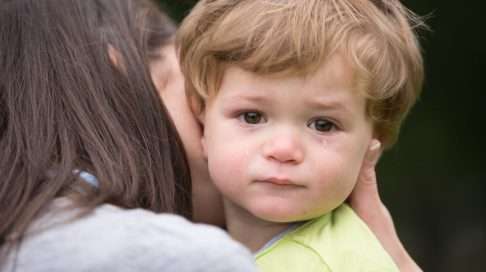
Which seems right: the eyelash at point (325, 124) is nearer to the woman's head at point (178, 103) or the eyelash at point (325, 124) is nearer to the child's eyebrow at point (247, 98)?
the child's eyebrow at point (247, 98)

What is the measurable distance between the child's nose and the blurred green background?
516 cm

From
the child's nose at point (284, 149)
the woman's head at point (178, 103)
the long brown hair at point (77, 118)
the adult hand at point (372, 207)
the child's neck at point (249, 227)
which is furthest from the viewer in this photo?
the woman's head at point (178, 103)

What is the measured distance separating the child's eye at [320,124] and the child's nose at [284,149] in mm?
56

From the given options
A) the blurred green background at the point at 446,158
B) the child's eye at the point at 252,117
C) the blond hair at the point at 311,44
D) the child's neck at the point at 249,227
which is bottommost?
the blurred green background at the point at 446,158

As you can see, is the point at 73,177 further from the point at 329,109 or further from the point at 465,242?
the point at 465,242

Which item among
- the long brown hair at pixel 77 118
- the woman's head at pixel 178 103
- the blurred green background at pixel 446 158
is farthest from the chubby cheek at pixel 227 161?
the blurred green background at pixel 446 158

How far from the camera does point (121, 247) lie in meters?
1.82

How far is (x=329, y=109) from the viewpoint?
2.16m

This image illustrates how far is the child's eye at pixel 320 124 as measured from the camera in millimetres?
2182

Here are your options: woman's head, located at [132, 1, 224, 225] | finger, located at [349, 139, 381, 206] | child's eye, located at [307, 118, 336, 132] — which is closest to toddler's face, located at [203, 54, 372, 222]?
child's eye, located at [307, 118, 336, 132]

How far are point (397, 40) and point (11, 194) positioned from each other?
92 centimetres

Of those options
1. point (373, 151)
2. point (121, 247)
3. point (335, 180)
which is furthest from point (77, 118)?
point (373, 151)

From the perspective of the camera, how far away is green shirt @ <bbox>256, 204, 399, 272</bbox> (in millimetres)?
2141

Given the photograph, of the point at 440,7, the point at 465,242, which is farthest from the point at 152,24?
the point at 465,242
